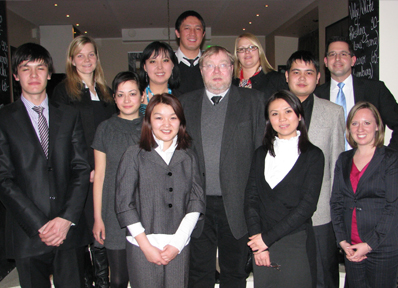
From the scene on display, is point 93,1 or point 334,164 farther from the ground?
point 93,1

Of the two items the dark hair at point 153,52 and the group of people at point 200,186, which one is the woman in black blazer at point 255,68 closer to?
the group of people at point 200,186

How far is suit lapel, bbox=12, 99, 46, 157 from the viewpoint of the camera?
195 centimetres

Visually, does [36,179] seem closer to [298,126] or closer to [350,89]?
[298,126]

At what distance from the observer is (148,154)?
1.92 m

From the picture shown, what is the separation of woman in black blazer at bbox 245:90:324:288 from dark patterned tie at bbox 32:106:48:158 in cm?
133

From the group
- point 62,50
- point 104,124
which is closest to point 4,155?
point 104,124

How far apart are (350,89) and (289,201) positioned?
1.48 meters

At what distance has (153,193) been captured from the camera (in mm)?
1873

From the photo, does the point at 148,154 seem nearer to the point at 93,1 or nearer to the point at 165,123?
the point at 165,123

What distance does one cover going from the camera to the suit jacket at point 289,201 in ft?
6.14

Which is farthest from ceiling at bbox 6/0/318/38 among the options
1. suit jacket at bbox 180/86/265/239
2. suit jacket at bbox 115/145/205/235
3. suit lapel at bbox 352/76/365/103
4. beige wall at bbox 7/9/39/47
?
suit jacket at bbox 115/145/205/235

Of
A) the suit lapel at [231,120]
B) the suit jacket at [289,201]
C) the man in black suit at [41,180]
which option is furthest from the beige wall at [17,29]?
the suit jacket at [289,201]

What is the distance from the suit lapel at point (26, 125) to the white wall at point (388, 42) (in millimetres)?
3116

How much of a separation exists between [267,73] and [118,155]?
5.10 feet
